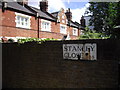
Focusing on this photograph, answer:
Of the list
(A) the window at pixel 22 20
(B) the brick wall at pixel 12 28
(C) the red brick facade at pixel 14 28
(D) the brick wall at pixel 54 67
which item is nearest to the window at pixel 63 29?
(C) the red brick facade at pixel 14 28

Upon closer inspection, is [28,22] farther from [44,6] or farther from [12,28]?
[44,6]

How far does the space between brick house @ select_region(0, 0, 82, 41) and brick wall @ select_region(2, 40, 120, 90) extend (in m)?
9.41

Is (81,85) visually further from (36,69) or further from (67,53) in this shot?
(36,69)

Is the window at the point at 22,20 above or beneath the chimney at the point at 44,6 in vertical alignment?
beneath

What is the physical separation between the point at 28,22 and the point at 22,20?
0.97m

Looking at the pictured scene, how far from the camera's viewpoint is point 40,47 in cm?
581

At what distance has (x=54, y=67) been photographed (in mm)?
5504

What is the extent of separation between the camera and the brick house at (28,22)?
618 inches

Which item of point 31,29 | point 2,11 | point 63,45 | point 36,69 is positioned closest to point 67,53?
point 63,45

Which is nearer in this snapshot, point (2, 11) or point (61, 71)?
point (61, 71)

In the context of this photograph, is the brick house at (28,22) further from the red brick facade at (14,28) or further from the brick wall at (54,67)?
the brick wall at (54,67)

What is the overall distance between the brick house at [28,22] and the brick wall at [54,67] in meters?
9.41

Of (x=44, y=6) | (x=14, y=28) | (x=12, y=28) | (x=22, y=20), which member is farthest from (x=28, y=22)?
(x=44, y=6)

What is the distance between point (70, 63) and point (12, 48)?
3.17 meters
